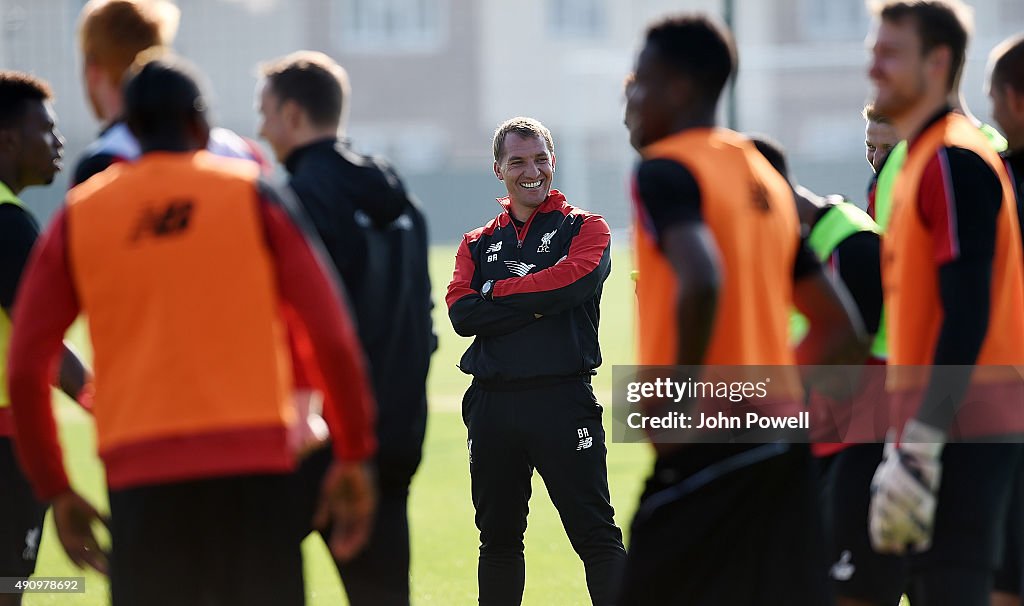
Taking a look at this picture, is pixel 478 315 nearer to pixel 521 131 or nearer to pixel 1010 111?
pixel 521 131

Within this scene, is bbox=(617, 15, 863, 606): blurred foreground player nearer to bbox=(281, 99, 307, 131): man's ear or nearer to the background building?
bbox=(281, 99, 307, 131): man's ear

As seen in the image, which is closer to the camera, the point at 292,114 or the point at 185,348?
the point at 185,348

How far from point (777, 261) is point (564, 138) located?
139ft

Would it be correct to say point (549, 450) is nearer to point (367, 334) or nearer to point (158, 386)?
point (367, 334)

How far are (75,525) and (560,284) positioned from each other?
3.09 metres

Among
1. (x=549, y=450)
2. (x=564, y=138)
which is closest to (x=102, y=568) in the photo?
(x=549, y=450)

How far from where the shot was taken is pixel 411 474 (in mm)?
5039

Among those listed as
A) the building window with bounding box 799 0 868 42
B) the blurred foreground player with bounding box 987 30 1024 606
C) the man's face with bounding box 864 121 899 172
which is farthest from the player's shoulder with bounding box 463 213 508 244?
the building window with bounding box 799 0 868 42

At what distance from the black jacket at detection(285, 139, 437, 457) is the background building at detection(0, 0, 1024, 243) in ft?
131

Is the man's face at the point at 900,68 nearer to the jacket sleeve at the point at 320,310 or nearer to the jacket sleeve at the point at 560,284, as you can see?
the jacket sleeve at the point at 320,310

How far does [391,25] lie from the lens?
51375 mm

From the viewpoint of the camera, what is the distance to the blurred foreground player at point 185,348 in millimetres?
3664

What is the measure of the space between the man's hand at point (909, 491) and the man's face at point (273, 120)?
222 centimetres

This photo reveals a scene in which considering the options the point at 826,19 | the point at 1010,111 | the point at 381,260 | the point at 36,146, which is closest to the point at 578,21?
the point at 826,19
